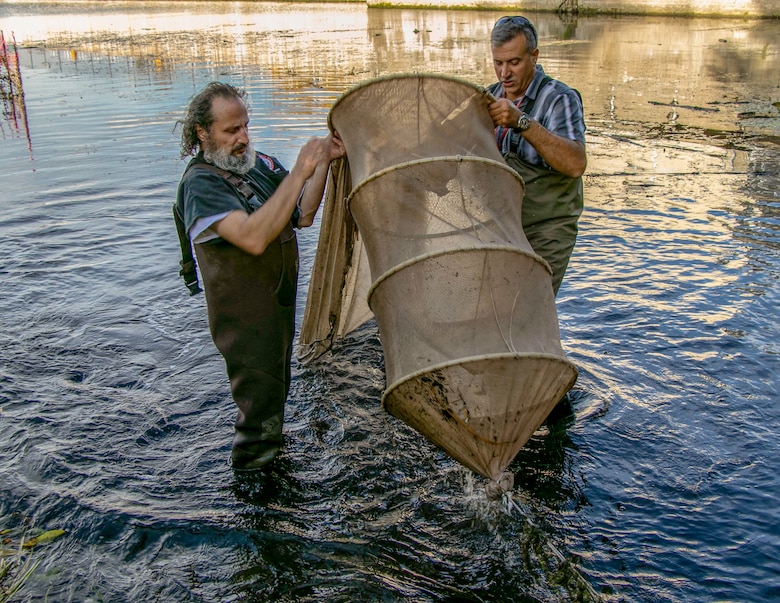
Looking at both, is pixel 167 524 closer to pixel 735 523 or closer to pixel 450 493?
pixel 450 493

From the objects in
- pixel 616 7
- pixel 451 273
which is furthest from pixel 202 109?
pixel 616 7

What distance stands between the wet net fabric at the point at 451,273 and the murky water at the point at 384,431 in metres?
0.95

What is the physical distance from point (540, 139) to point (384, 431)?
95.2 inches

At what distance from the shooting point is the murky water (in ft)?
13.6

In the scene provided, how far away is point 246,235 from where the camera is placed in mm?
3881

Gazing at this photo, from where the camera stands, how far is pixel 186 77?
20688mm

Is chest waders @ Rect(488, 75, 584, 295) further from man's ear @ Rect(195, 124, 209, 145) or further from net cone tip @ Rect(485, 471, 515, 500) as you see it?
man's ear @ Rect(195, 124, 209, 145)

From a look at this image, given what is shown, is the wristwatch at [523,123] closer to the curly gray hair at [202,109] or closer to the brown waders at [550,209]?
the brown waders at [550,209]

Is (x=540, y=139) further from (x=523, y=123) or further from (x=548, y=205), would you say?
(x=548, y=205)

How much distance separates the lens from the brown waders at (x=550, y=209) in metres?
4.84

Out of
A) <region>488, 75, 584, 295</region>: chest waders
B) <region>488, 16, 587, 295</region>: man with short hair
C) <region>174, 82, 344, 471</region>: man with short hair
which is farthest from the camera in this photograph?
<region>488, 75, 584, 295</region>: chest waders

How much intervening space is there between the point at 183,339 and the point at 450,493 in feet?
11.4

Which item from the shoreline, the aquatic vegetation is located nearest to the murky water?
the aquatic vegetation

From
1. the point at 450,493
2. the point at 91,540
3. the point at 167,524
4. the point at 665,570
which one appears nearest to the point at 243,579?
the point at 167,524
